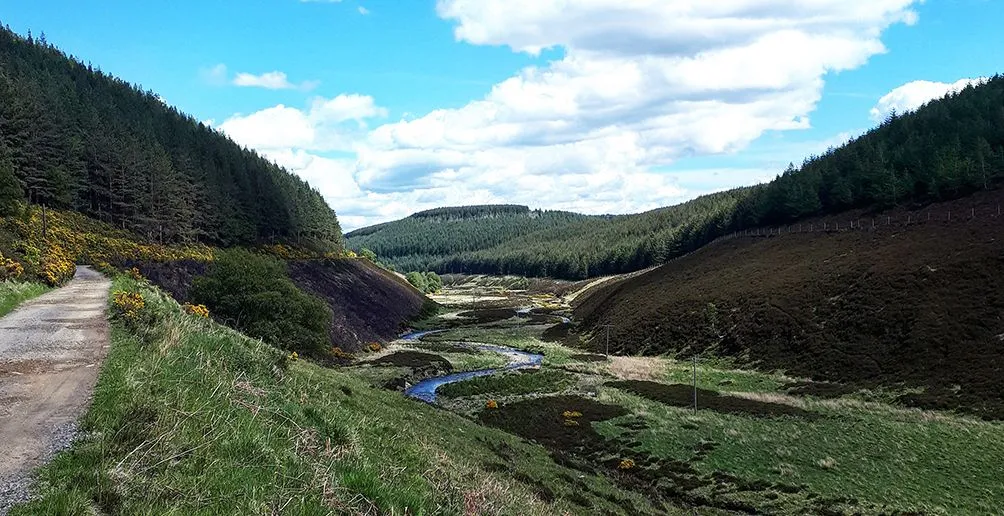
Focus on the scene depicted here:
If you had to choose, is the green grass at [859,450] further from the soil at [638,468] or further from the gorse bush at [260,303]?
the gorse bush at [260,303]

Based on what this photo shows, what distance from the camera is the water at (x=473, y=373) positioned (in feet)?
195

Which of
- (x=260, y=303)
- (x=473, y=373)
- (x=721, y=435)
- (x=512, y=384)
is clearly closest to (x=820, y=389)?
(x=721, y=435)

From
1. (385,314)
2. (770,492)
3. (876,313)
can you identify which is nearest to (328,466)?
(770,492)

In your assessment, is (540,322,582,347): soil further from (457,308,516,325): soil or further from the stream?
(457,308,516,325): soil

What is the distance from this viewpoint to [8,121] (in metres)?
73.7

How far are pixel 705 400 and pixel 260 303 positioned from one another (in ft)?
144

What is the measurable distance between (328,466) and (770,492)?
32.7 metres

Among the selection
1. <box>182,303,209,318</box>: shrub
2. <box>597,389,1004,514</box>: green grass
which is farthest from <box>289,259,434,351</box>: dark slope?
<box>597,389,1004,514</box>: green grass

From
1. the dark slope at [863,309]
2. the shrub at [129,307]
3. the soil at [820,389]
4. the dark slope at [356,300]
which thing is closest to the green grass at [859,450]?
the soil at [820,389]

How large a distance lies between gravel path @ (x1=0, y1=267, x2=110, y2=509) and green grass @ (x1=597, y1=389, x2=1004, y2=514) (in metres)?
36.9

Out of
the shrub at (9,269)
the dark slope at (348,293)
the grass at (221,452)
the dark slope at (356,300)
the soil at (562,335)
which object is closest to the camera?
the grass at (221,452)

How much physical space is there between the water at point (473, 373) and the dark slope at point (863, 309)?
13.5 metres

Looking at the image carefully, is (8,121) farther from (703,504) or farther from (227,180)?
(703,504)

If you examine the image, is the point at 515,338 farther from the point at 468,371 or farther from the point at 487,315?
the point at 487,315
